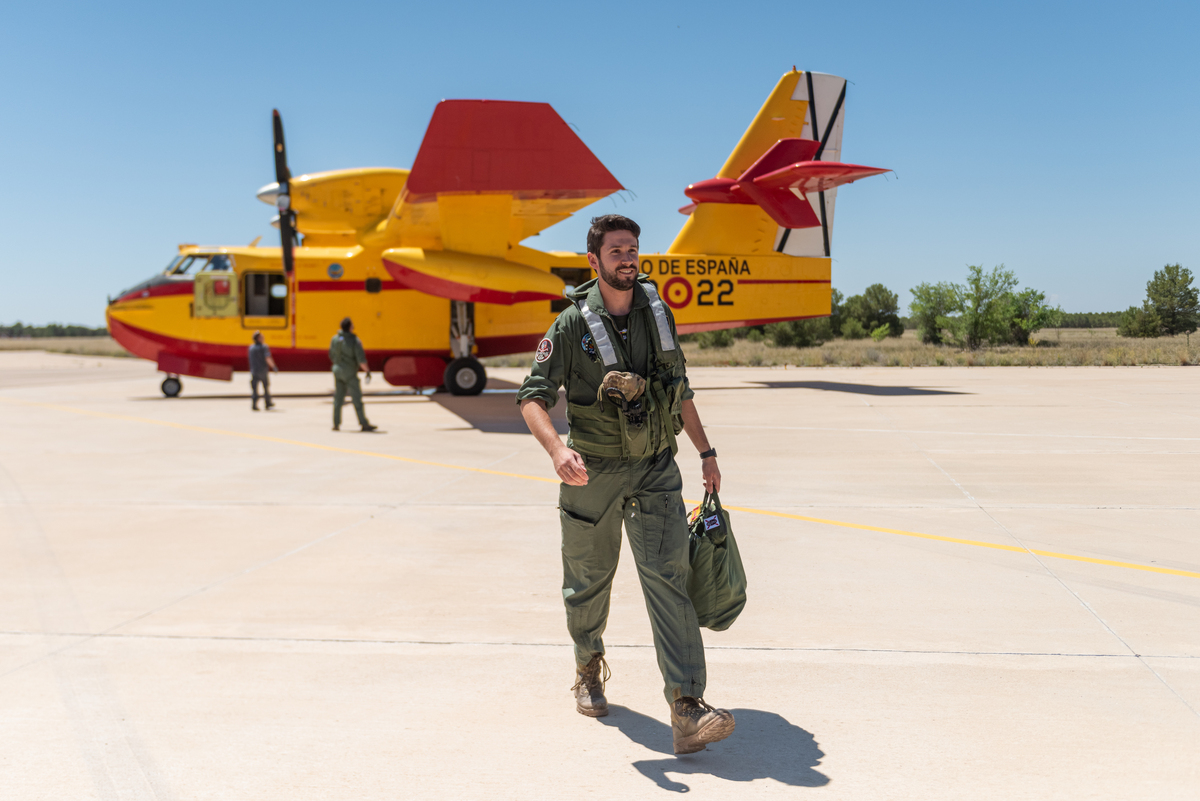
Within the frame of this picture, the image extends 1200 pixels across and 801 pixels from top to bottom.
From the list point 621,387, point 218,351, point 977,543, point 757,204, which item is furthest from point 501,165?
point 621,387

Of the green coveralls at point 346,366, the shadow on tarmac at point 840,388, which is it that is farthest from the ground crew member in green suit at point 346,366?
the shadow on tarmac at point 840,388

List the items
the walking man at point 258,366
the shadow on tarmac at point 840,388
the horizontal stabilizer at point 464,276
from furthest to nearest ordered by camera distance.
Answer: the shadow on tarmac at point 840,388, the walking man at point 258,366, the horizontal stabilizer at point 464,276

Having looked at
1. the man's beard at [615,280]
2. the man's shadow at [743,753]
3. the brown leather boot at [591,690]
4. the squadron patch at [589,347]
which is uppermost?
the man's beard at [615,280]

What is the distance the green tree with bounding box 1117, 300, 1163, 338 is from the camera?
6284 cm

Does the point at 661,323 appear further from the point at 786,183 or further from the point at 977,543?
the point at 786,183

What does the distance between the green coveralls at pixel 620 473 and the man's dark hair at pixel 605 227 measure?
203 millimetres

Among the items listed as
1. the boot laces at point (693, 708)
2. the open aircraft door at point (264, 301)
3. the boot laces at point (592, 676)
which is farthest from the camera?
the open aircraft door at point (264, 301)

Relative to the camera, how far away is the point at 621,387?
319 cm

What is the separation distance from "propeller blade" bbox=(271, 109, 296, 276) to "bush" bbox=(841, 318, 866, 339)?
→ 5962 cm

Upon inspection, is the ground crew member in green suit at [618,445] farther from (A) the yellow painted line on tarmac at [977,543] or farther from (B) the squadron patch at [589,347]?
(A) the yellow painted line on tarmac at [977,543]

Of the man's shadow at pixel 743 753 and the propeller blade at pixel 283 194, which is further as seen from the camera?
the propeller blade at pixel 283 194

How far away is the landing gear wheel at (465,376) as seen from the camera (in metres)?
19.8

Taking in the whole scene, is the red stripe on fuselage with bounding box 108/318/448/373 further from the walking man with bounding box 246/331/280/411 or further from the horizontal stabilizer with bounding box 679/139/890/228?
the horizontal stabilizer with bounding box 679/139/890/228

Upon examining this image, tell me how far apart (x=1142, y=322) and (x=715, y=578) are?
73.0 metres
